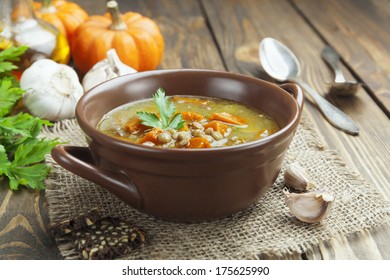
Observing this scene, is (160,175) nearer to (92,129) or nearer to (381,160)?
(92,129)

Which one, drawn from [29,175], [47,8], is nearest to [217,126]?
[29,175]

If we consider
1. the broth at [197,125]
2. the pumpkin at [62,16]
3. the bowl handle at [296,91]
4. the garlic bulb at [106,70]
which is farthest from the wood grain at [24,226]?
the pumpkin at [62,16]

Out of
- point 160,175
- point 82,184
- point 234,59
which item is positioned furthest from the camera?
point 234,59

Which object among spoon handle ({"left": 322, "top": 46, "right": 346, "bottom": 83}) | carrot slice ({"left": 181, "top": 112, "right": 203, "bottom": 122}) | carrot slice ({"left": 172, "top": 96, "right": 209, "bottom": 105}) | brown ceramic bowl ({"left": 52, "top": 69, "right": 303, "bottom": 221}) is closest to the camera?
brown ceramic bowl ({"left": 52, "top": 69, "right": 303, "bottom": 221})

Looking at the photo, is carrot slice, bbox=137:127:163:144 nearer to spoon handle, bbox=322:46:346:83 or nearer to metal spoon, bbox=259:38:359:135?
metal spoon, bbox=259:38:359:135

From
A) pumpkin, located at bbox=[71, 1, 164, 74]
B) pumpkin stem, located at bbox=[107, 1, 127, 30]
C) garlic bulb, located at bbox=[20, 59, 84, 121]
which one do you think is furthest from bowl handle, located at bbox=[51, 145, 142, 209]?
pumpkin stem, located at bbox=[107, 1, 127, 30]

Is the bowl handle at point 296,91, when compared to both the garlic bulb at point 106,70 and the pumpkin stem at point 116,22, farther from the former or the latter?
the pumpkin stem at point 116,22

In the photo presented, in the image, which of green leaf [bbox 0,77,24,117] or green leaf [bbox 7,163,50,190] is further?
green leaf [bbox 0,77,24,117]

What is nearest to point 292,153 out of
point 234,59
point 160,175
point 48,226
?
point 160,175
